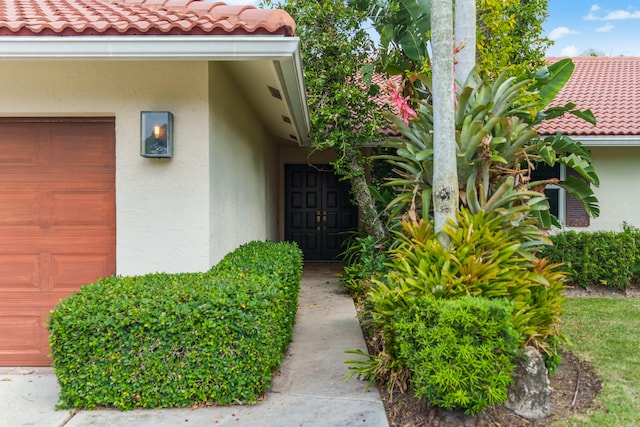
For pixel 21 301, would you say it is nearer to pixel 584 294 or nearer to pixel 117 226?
pixel 117 226

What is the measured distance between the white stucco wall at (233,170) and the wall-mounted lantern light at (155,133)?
46 centimetres

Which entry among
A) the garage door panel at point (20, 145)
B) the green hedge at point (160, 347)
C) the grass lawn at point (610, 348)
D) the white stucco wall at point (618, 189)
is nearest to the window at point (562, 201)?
the white stucco wall at point (618, 189)

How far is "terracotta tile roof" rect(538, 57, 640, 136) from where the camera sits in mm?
9727

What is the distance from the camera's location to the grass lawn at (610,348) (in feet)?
12.3

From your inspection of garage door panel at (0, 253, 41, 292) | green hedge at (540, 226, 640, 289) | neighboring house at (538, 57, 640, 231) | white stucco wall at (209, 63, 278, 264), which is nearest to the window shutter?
neighboring house at (538, 57, 640, 231)

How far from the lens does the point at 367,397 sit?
4.02 metres

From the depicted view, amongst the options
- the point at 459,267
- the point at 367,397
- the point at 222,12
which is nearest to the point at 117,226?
the point at 222,12

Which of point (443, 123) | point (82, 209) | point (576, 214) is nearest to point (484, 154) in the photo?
point (443, 123)

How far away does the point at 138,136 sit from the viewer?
469 centimetres

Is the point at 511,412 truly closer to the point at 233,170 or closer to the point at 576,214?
the point at 233,170

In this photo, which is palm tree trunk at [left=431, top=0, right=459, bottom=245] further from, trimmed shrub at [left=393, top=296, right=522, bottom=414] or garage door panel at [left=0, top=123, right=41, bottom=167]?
garage door panel at [left=0, top=123, right=41, bottom=167]

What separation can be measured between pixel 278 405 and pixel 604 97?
12134 mm

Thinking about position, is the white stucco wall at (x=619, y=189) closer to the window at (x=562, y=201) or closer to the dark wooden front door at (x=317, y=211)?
the window at (x=562, y=201)

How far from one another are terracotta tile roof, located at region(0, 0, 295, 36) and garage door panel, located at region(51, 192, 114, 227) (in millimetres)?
1700
